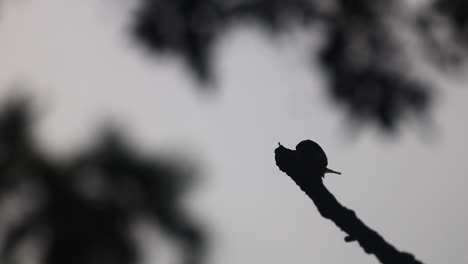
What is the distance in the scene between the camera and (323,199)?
0.65m

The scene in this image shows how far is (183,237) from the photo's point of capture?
2.09 m

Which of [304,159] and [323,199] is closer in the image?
[323,199]

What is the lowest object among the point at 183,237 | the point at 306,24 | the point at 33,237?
the point at 33,237

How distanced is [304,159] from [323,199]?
114mm

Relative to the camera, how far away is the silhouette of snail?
28.9 inches

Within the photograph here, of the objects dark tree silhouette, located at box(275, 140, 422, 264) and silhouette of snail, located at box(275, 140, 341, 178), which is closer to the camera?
dark tree silhouette, located at box(275, 140, 422, 264)

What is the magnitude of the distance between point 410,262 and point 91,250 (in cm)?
147

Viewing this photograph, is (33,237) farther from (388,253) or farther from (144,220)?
(388,253)

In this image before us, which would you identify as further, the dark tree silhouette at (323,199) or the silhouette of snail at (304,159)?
the silhouette of snail at (304,159)

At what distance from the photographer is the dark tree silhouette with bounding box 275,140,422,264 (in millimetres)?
567

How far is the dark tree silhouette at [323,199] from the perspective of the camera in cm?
57

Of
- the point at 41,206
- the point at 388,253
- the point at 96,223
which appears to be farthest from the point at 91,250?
the point at 388,253

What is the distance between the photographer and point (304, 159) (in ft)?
2.49

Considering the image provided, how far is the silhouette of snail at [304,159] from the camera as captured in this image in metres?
0.73
